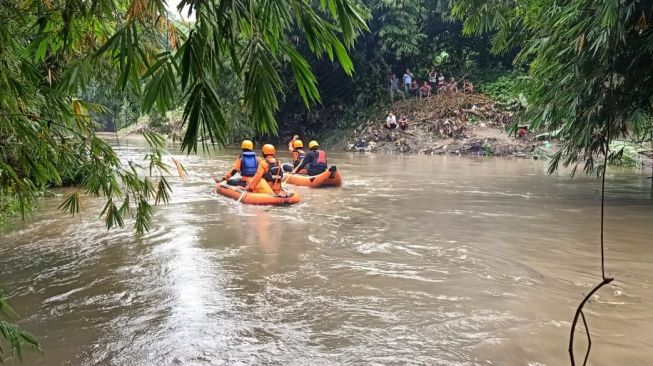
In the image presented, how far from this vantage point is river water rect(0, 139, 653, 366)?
4.05 m

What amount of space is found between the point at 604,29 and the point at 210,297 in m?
6.28

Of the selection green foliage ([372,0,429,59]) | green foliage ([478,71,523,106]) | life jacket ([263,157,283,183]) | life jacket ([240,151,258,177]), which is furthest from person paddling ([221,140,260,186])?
green foliage ([478,71,523,106])

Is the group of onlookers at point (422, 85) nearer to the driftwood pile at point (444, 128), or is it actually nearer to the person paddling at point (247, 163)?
the driftwood pile at point (444, 128)

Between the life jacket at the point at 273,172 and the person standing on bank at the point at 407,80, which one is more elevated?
the person standing on bank at the point at 407,80

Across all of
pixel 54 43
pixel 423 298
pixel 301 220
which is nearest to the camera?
pixel 54 43

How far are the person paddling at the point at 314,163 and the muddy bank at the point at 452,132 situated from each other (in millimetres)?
10023

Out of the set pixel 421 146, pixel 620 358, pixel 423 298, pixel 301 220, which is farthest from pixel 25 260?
pixel 421 146

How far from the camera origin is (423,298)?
510cm

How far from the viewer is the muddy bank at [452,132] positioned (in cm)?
2127

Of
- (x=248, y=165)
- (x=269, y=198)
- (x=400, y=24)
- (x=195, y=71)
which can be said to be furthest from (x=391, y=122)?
(x=195, y=71)

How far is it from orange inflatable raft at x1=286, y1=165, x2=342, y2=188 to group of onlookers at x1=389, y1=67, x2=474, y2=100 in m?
13.5

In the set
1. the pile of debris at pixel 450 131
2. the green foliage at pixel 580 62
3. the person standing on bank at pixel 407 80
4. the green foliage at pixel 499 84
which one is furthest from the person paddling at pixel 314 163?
the person standing on bank at pixel 407 80

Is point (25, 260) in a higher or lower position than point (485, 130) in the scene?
lower

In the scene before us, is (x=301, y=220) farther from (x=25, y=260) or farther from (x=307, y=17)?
(x=307, y=17)
